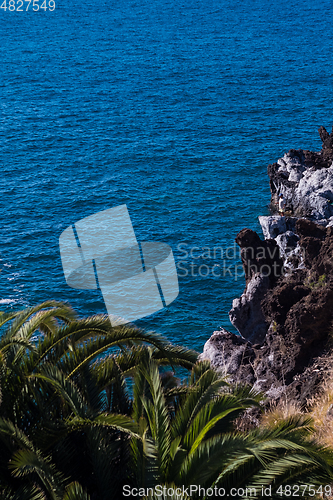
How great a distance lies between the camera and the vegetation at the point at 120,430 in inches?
313

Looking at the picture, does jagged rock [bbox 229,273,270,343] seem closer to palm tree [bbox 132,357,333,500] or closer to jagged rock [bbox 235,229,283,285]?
jagged rock [bbox 235,229,283,285]

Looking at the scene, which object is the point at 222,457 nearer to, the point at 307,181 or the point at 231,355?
the point at 231,355

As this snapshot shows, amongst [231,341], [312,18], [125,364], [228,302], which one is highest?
[312,18]

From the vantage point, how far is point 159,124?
2405 inches

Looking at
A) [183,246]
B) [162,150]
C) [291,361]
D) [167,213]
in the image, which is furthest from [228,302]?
[162,150]

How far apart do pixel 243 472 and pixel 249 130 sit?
5380 cm

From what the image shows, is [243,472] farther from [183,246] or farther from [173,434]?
[183,246]

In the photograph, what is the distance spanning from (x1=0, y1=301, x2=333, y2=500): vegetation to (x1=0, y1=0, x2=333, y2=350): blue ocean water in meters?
18.8

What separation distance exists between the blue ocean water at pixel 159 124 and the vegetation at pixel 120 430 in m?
18.8

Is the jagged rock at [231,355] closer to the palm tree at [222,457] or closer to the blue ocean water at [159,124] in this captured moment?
the palm tree at [222,457]

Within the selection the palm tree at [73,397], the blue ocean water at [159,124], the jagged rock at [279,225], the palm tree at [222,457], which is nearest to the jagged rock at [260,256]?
the jagged rock at [279,225]

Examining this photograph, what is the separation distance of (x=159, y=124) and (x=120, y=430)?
54926mm

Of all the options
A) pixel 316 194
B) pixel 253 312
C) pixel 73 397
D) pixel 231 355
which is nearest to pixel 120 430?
pixel 73 397

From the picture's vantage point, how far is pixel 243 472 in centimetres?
823
